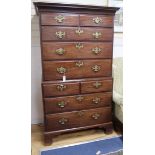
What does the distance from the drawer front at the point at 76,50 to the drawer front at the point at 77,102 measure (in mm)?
442

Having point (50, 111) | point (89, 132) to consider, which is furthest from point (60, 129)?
point (89, 132)

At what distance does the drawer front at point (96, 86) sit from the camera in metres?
1.87

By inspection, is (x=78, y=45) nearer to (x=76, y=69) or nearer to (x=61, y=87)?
(x=76, y=69)

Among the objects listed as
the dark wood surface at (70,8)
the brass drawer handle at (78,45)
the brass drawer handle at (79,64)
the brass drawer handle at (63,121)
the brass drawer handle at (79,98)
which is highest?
the dark wood surface at (70,8)

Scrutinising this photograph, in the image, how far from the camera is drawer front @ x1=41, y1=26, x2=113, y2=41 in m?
1.67

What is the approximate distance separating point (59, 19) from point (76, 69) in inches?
21.1

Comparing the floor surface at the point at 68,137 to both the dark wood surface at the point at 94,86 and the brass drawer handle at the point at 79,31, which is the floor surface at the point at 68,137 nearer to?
the dark wood surface at the point at 94,86

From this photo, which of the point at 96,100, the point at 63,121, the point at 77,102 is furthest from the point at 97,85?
the point at 63,121

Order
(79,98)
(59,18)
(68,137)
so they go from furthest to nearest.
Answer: (68,137) → (79,98) → (59,18)

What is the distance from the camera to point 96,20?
1.79 meters

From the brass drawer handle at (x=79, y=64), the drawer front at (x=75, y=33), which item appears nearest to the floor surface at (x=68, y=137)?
the brass drawer handle at (x=79, y=64)

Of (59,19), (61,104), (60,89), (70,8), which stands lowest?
(61,104)

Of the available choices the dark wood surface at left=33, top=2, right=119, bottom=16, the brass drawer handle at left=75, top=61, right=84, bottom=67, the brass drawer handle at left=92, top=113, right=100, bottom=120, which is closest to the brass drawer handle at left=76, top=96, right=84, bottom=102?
the brass drawer handle at left=92, top=113, right=100, bottom=120
